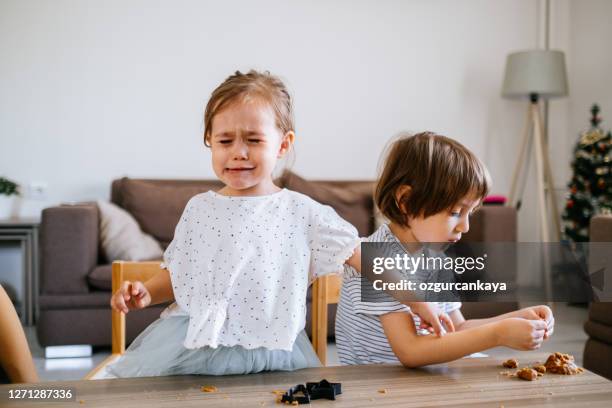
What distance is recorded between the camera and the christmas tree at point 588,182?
13.8 feet

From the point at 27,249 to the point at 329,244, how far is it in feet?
10.7

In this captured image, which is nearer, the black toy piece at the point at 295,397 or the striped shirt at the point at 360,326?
the black toy piece at the point at 295,397

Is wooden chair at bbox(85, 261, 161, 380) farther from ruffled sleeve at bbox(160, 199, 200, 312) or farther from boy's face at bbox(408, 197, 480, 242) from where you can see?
boy's face at bbox(408, 197, 480, 242)

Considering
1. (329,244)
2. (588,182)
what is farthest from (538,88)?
(329,244)

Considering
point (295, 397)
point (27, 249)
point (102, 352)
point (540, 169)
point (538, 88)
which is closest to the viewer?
point (295, 397)

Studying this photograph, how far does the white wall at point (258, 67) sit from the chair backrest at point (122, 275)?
9.98ft

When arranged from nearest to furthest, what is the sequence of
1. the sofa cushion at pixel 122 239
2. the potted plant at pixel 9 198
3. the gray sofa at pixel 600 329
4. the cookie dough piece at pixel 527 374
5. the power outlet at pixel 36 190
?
the cookie dough piece at pixel 527 374 → the gray sofa at pixel 600 329 → the sofa cushion at pixel 122 239 → the potted plant at pixel 9 198 → the power outlet at pixel 36 190

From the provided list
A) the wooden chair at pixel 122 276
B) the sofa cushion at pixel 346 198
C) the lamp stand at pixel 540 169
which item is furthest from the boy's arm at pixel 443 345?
the lamp stand at pixel 540 169

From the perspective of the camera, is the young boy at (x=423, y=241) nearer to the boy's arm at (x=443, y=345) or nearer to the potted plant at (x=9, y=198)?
the boy's arm at (x=443, y=345)

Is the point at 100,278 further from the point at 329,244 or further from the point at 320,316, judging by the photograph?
the point at 329,244

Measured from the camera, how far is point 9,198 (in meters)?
4.08

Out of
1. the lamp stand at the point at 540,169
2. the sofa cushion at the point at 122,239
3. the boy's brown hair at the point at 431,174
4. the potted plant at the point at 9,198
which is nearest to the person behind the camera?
the boy's brown hair at the point at 431,174

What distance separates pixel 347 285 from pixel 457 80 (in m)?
4.00

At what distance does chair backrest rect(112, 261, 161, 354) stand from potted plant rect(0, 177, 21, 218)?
9.54 ft
